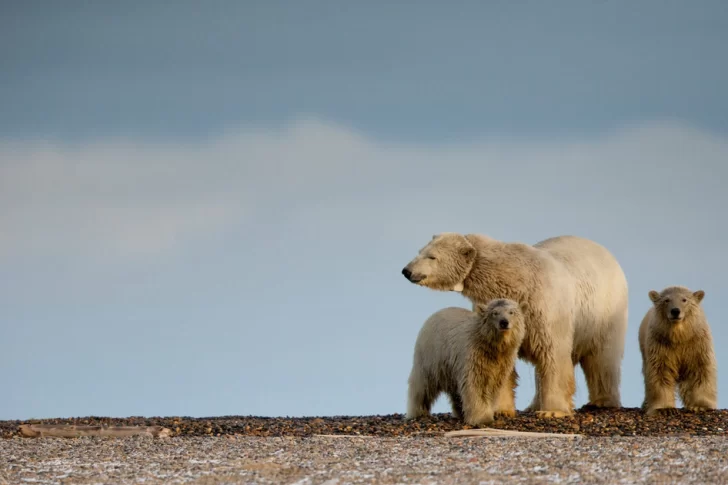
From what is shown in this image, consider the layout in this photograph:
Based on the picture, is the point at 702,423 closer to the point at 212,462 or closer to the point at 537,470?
the point at 537,470

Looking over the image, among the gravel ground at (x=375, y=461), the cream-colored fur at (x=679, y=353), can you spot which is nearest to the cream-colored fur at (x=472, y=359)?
the gravel ground at (x=375, y=461)

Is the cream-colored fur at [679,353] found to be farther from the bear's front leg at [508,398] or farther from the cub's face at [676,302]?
the bear's front leg at [508,398]

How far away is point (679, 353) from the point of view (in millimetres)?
13719

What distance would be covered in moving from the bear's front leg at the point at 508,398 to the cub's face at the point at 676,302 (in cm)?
219

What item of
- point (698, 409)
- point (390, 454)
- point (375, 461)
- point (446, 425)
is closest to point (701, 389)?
point (698, 409)

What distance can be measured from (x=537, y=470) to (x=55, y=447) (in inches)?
227

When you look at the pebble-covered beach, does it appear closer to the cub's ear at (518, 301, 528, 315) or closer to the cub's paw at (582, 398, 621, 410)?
the cub's paw at (582, 398, 621, 410)

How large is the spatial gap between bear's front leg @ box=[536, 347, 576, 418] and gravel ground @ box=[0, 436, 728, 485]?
6.56 feet

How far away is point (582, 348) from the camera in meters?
14.5

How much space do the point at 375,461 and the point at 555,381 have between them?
427cm

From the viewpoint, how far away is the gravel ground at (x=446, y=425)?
39.7 feet

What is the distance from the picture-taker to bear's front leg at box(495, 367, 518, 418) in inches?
506

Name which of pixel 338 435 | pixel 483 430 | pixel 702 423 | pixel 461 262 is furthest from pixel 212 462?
pixel 702 423

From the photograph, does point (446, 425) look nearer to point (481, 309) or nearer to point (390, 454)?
point (481, 309)
